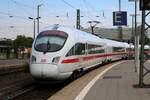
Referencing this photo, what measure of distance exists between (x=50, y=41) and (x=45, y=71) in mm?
2004

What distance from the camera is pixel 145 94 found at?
13.8 m

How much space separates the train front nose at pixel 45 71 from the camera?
58.9 ft

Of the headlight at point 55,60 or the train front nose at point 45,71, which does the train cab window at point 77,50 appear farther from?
the train front nose at point 45,71

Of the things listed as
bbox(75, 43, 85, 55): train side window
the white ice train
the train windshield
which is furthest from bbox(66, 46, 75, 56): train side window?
bbox(75, 43, 85, 55): train side window

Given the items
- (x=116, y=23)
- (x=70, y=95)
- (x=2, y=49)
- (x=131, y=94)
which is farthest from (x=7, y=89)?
(x=2, y=49)

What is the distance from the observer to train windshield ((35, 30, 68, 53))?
19.0 m

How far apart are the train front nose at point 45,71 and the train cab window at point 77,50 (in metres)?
1.76

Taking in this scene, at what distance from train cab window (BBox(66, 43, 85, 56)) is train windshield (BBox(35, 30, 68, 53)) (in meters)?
0.70

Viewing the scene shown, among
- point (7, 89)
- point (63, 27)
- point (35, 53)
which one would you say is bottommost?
point (7, 89)

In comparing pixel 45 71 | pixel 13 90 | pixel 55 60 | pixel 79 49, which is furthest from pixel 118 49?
pixel 45 71

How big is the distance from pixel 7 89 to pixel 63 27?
166 inches

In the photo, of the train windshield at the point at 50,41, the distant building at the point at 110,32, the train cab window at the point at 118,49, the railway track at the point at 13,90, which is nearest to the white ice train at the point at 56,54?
the train windshield at the point at 50,41

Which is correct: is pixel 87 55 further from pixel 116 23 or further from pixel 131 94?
pixel 116 23

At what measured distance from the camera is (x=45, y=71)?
17.9 meters
